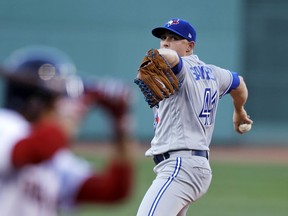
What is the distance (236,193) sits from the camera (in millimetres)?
14141

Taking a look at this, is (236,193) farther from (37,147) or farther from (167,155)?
(37,147)

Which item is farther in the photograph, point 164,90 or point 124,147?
point 164,90

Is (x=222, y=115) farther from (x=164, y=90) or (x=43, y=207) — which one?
(x=43, y=207)

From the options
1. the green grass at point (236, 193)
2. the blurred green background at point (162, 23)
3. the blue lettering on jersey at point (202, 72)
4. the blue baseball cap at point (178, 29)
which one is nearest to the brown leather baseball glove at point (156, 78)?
the blue lettering on jersey at point (202, 72)

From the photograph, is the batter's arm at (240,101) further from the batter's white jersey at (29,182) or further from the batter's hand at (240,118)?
the batter's white jersey at (29,182)

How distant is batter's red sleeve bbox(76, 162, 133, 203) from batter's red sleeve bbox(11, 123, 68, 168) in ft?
0.88

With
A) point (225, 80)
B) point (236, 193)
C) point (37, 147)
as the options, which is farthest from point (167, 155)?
point (236, 193)

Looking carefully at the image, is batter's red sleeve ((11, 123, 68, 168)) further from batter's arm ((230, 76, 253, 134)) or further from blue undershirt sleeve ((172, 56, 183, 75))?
batter's arm ((230, 76, 253, 134))

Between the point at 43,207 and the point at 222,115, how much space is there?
19.7 meters

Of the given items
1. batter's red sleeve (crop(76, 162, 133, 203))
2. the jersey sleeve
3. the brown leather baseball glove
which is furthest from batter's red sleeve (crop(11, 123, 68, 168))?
the jersey sleeve

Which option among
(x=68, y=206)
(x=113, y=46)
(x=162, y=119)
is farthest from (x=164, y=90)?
(x=113, y=46)

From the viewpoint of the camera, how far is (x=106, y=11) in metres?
22.5

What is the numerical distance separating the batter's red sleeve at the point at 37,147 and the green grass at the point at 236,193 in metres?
6.35

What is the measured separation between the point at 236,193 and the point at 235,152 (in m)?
7.60
